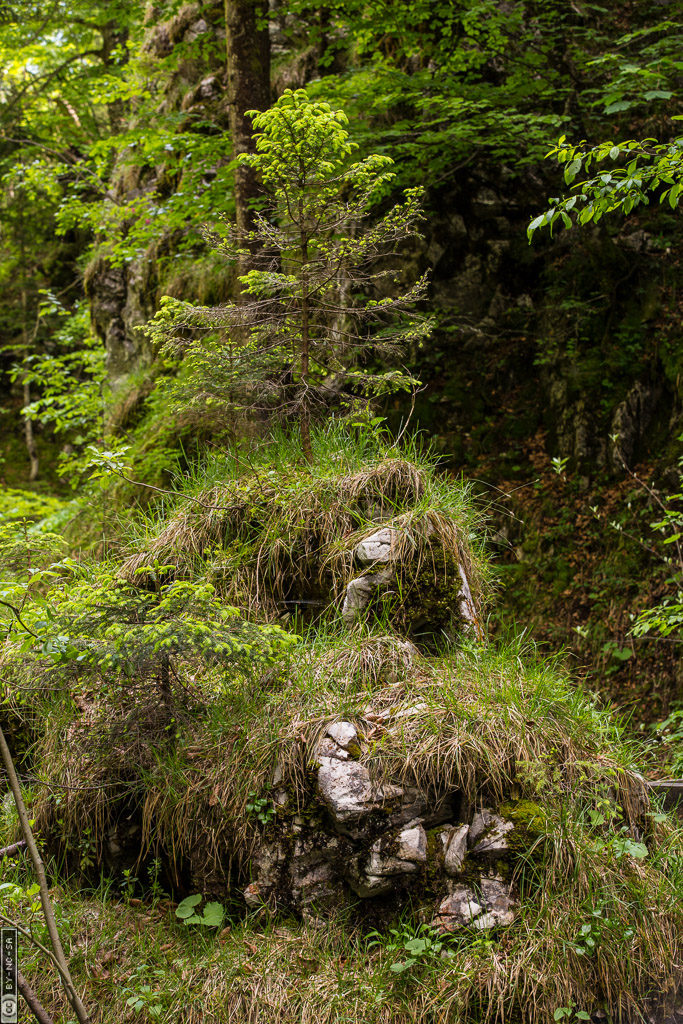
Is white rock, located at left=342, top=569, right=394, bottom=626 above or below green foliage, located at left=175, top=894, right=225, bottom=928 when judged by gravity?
above

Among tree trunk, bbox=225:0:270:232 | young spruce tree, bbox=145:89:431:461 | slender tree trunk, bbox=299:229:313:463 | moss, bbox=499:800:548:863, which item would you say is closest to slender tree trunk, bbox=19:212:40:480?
tree trunk, bbox=225:0:270:232

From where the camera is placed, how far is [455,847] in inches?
116

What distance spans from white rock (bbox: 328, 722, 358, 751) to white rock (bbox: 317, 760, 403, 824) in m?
0.09

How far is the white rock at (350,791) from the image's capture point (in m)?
2.91

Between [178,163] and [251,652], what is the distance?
5.37 m

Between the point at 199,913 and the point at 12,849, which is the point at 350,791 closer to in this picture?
the point at 199,913

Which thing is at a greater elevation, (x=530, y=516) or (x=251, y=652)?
(x=251, y=652)

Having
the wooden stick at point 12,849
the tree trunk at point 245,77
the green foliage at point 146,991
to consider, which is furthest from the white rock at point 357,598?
the tree trunk at point 245,77

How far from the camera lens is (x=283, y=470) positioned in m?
4.33

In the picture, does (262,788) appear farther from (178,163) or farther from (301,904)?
(178,163)

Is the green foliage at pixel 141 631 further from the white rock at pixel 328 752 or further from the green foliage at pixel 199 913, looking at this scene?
the green foliage at pixel 199 913

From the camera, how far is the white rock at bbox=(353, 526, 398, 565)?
3.68m

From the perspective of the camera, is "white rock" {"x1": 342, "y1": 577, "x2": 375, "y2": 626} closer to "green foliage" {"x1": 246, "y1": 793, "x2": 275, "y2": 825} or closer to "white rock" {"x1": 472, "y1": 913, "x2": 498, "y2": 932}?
"green foliage" {"x1": 246, "y1": 793, "x2": 275, "y2": 825}

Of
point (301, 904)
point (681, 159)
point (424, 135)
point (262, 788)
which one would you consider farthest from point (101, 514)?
point (681, 159)
